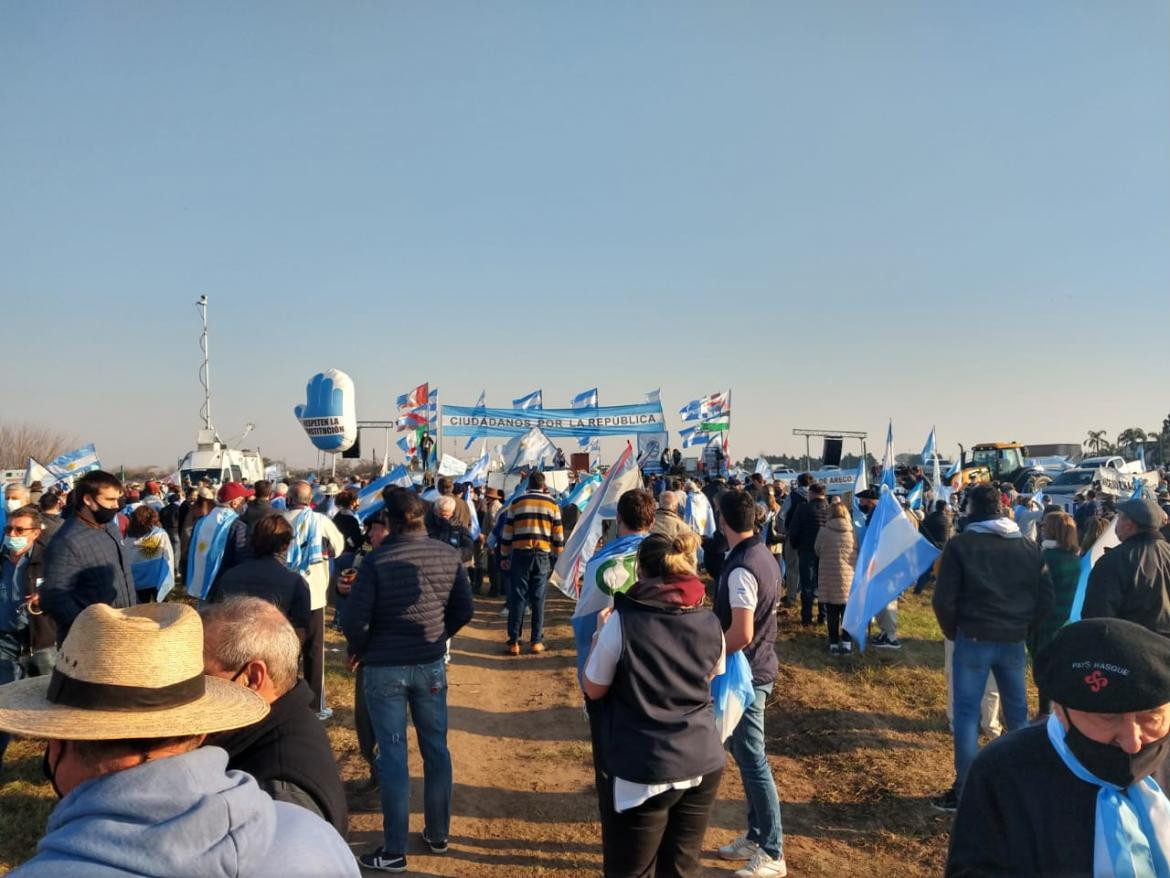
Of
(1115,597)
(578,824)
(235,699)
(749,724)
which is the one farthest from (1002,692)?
(235,699)

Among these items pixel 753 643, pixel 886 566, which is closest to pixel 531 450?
pixel 886 566

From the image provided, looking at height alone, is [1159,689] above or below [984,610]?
above

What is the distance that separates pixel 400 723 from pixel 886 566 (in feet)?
13.5

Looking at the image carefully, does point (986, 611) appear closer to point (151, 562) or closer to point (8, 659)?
point (8, 659)

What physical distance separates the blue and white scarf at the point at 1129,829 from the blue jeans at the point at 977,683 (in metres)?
3.58

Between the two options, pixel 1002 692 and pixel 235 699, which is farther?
pixel 1002 692

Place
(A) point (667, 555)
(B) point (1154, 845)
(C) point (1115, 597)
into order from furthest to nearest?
(C) point (1115, 597)
(A) point (667, 555)
(B) point (1154, 845)

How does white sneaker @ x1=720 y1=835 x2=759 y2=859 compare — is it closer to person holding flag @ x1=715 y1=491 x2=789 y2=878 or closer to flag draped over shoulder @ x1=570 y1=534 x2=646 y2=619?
person holding flag @ x1=715 y1=491 x2=789 y2=878

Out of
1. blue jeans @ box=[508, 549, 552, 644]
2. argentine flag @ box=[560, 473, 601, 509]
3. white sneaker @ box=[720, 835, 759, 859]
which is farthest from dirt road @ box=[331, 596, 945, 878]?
argentine flag @ box=[560, 473, 601, 509]

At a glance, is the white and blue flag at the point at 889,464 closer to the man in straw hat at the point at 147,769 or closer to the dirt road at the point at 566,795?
the dirt road at the point at 566,795

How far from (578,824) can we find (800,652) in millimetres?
5049

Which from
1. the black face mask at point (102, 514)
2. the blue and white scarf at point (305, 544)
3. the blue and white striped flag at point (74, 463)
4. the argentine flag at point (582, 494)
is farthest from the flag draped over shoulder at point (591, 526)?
the blue and white striped flag at point (74, 463)

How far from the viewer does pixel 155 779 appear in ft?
5.03

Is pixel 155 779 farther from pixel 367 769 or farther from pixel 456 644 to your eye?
pixel 456 644
